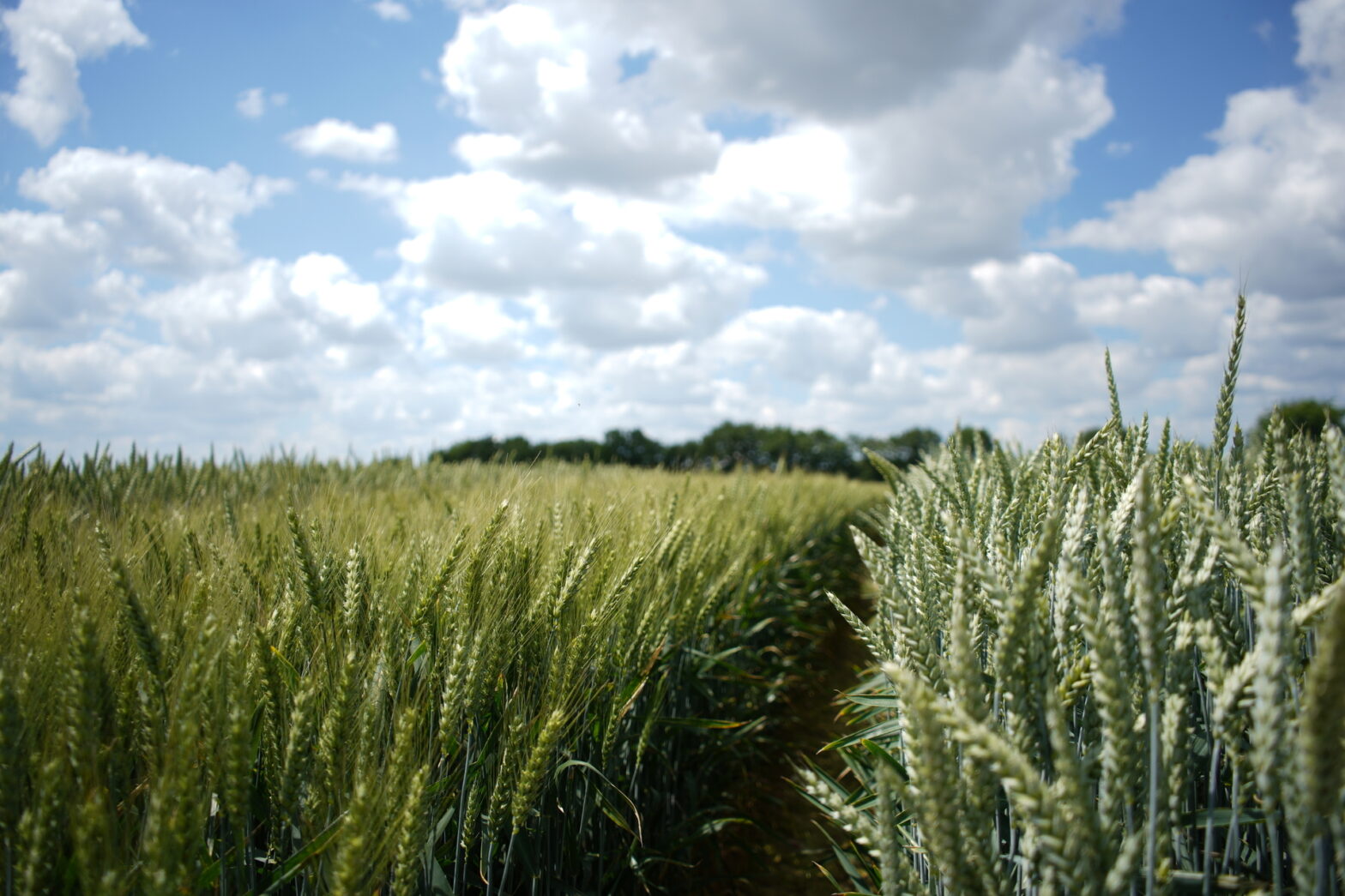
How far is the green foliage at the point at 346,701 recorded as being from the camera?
3.34 ft

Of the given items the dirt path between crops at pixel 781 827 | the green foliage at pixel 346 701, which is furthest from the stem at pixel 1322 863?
the green foliage at pixel 346 701

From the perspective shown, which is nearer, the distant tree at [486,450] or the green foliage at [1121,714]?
the green foliage at [1121,714]

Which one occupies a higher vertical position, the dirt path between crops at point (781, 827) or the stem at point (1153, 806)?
the stem at point (1153, 806)

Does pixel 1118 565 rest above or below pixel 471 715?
above

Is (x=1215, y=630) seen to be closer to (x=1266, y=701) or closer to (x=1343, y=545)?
(x=1266, y=701)

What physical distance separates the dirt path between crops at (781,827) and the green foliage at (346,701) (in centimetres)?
29

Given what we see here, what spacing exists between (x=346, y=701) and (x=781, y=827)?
267cm

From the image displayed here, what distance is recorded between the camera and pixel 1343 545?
57.7 inches

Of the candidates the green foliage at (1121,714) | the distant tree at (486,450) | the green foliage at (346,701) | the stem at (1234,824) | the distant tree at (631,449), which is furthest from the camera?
the distant tree at (631,449)

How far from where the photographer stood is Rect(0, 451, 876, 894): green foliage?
3.34 ft

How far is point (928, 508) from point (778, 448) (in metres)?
29.8

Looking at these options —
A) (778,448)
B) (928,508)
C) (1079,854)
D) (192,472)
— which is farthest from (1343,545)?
(778,448)

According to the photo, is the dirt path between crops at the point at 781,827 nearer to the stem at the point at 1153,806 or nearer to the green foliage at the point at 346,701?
the green foliage at the point at 346,701

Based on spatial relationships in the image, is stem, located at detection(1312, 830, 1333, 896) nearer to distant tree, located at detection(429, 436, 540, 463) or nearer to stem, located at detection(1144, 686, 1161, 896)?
stem, located at detection(1144, 686, 1161, 896)
